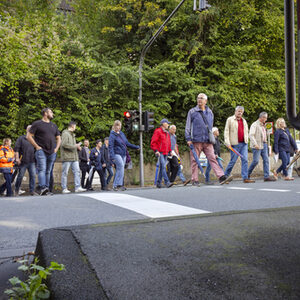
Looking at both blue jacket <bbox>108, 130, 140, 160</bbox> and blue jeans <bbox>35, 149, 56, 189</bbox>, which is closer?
blue jeans <bbox>35, 149, 56, 189</bbox>

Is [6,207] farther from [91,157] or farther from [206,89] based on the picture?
[206,89]

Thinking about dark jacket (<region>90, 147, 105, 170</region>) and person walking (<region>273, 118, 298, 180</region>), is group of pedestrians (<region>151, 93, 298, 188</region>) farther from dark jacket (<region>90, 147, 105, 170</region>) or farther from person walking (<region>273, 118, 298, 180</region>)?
dark jacket (<region>90, 147, 105, 170</region>)

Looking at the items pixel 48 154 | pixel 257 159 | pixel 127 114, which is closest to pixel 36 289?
pixel 48 154

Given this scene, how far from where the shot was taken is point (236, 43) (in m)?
21.8

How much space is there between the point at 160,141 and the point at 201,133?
2.15 meters

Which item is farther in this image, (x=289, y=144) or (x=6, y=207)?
(x=289, y=144)

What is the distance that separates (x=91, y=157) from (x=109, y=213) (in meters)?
9.73

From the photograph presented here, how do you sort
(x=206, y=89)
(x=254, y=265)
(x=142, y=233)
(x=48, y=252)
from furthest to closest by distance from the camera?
(x=206, y=89)
(x=142, y=233)
(x=48, y=252)
(x=254, y=265)

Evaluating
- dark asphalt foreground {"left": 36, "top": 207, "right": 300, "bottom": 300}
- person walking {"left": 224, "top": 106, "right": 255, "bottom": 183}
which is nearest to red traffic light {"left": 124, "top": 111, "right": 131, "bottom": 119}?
person walking {"left": 224, "top": 106, "right": 255, "bottom": 183}

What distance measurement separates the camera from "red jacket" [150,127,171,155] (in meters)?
11.3

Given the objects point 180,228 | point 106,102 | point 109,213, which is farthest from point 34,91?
point 180,228

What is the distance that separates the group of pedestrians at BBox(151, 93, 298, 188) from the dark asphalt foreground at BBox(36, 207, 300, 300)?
666cm

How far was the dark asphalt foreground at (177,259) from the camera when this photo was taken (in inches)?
62.2

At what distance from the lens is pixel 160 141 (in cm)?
1138
